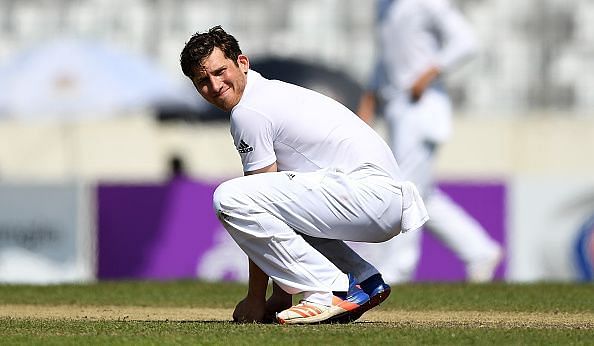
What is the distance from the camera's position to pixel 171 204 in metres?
13.3

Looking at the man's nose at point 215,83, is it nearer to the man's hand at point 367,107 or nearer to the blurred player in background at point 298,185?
the blurred player in background at point 298,185

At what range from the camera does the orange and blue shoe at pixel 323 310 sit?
22.7 ft

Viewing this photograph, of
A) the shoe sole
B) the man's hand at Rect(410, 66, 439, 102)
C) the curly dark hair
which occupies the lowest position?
the shoe sole

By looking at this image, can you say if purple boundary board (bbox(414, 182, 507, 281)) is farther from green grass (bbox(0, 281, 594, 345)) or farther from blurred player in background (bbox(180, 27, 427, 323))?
blurred player in background (bbox(180, 27, 427, 323))

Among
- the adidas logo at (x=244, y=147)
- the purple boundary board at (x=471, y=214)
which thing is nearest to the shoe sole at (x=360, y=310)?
the adidas logo at (x=244, y=147)

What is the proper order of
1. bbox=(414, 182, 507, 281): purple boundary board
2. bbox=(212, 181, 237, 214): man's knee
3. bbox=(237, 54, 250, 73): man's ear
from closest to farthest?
bbox=(212, 181, 237, 214): man's knee, bbox=(237, 54, 250, 73): man's ear, bbox=(414, 182, 507, 281): purple boundary board

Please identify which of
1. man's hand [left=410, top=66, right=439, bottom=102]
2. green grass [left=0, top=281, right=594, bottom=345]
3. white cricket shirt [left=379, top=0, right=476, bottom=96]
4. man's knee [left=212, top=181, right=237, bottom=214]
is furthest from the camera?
white cricket shirt [left=379, top=0, right=476, bottom=96]

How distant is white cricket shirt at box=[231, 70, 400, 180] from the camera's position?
6.88m

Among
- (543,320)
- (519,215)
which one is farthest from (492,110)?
(543,320)

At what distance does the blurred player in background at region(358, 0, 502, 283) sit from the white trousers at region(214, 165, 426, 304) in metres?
3.64

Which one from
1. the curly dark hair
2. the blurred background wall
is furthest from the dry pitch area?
the blurred background wall

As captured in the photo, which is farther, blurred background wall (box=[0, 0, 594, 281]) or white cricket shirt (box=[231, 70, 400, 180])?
blurred background wall (box=[0, 0, 594, 281])

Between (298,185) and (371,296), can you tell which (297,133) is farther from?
(371,296)

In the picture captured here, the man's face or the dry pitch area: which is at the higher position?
the man's face
